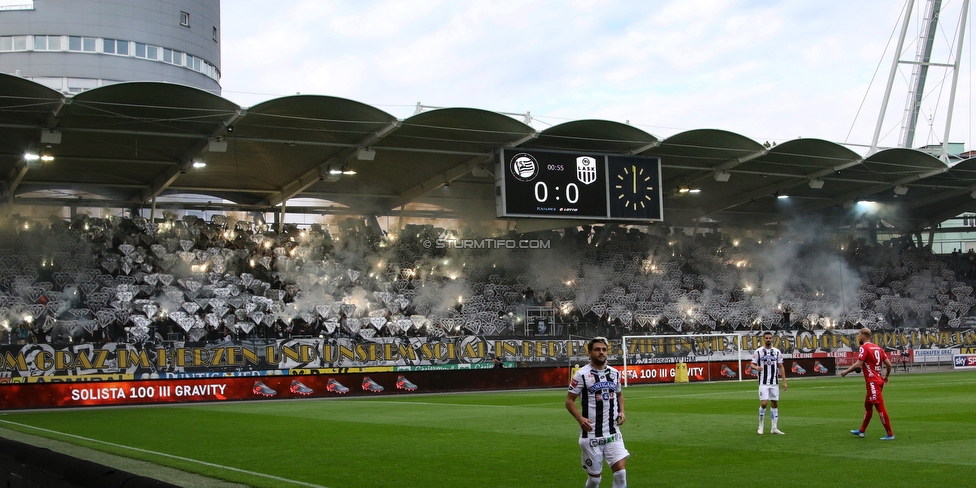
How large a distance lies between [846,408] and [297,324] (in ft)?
79.2

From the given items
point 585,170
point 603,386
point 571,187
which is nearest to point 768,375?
point 603,386

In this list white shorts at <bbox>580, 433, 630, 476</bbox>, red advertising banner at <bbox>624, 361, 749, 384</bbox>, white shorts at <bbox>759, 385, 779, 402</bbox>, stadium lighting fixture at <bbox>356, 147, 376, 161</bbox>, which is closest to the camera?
white shorts at <bbox>580, 433, 630, 476</bbox>

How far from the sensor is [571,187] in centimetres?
3653

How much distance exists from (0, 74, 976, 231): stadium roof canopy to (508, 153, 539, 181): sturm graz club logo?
81 centimetres

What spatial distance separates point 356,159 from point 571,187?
A: 378 inches

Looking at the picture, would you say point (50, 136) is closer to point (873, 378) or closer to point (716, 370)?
point (716, 370)

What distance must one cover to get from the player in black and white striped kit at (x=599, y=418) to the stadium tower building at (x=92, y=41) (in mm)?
61313

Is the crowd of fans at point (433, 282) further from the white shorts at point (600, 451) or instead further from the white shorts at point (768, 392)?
the white shorts at point (600, 451)

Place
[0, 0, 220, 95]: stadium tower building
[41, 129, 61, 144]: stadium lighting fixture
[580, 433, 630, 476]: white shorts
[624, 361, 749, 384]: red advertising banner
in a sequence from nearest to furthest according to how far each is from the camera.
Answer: [580, 433, 630, 476]: white shorts → [41, 129, 61, 144]: stadium lighting fixture → [624, 361, 749, 384]: red advertising banner → [0, 0, 220, 95]: stadium tower building

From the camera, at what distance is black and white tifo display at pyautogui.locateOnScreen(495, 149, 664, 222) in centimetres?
3594

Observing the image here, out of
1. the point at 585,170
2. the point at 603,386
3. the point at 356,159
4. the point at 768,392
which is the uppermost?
the point at 356,159

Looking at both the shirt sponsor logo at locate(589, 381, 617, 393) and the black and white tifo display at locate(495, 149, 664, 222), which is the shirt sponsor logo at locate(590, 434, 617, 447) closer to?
the shirt sponsor logo at locate(589, 381, 617, 393)

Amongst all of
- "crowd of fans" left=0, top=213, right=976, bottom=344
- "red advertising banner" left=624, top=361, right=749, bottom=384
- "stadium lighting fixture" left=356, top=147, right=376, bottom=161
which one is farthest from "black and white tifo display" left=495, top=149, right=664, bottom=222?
"red advertising banner" left=624, top=361, right=749, bottom=384

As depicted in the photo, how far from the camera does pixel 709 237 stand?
53000 millimetres
